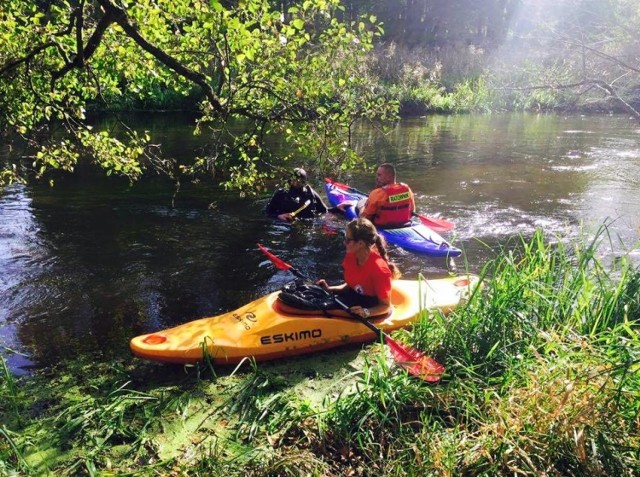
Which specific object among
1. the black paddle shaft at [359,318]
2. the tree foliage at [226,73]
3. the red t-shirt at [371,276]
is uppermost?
the tree foliage at [226,73]

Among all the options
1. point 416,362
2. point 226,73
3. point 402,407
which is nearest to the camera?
point 402,407

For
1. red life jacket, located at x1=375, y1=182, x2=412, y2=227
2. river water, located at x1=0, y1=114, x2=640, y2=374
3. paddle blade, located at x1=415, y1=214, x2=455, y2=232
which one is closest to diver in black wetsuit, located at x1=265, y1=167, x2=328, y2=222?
river water, located at x1=0, y1=114, x2=640, y2=374

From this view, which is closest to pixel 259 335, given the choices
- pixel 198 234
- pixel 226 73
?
pixel 226 73

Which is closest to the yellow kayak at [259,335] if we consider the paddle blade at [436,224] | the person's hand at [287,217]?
the paddle blade at [436,224]

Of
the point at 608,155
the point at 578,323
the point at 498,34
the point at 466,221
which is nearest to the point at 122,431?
the point at 578,323

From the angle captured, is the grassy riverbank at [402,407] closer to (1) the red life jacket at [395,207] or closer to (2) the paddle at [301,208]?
(1) the red life jacket at [395,207]

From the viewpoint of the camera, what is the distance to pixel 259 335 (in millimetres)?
3986

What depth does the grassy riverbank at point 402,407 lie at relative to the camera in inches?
98.0

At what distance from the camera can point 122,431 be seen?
3.01 meters

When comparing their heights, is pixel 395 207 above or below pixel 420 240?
above

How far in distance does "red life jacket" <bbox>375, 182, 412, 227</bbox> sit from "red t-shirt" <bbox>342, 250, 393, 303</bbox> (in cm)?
245

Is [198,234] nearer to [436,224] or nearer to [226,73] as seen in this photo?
[436,224]

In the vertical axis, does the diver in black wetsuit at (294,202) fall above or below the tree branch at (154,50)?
below

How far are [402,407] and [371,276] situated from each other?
1.35 meters
